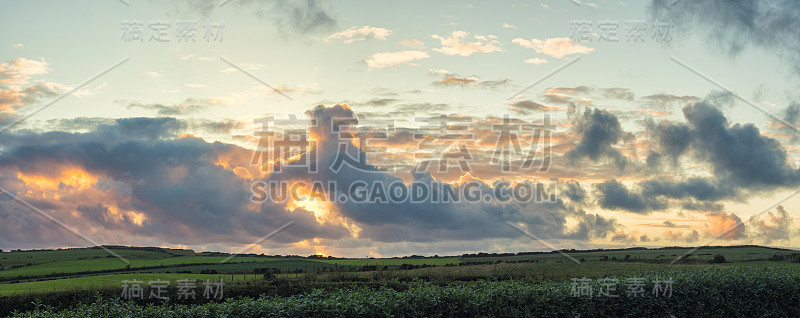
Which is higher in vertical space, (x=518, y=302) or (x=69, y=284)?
(x=518, y=302)

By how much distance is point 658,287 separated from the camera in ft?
57.6

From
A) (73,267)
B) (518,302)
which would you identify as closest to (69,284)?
(73,267)

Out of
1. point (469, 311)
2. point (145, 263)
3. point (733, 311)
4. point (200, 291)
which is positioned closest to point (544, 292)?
point (469, 311)

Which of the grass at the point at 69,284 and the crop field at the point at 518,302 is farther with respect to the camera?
the grass at the point at 69,284

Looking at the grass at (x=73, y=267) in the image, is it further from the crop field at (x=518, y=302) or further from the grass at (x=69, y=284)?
the crop field at (x=518, y=302)

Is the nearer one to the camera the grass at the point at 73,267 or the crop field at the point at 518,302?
the crop field at the point at 518,302

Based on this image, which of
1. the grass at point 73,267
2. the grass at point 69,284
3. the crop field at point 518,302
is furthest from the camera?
the grass at point 73,267

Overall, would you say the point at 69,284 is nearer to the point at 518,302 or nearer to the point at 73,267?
the point at 73,267

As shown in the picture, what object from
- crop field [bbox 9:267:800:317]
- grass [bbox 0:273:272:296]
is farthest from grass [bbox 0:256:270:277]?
crop field [bbox 9:267:800:317]

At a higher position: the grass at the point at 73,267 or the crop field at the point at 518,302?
the grass at the point at 73,267

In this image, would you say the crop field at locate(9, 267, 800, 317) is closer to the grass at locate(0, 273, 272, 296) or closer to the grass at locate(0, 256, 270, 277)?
the grass at locate(0, 273, 272, 296)

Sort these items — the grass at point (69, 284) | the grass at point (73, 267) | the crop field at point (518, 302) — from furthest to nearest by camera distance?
the grass at point (73, 267), the grass at point (69, 284), the crop field at point (518, 302)

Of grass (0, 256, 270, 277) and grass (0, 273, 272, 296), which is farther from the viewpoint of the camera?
grass (0, 256, 270, 277)

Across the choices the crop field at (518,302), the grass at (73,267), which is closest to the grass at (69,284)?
the grass at (73,267)
